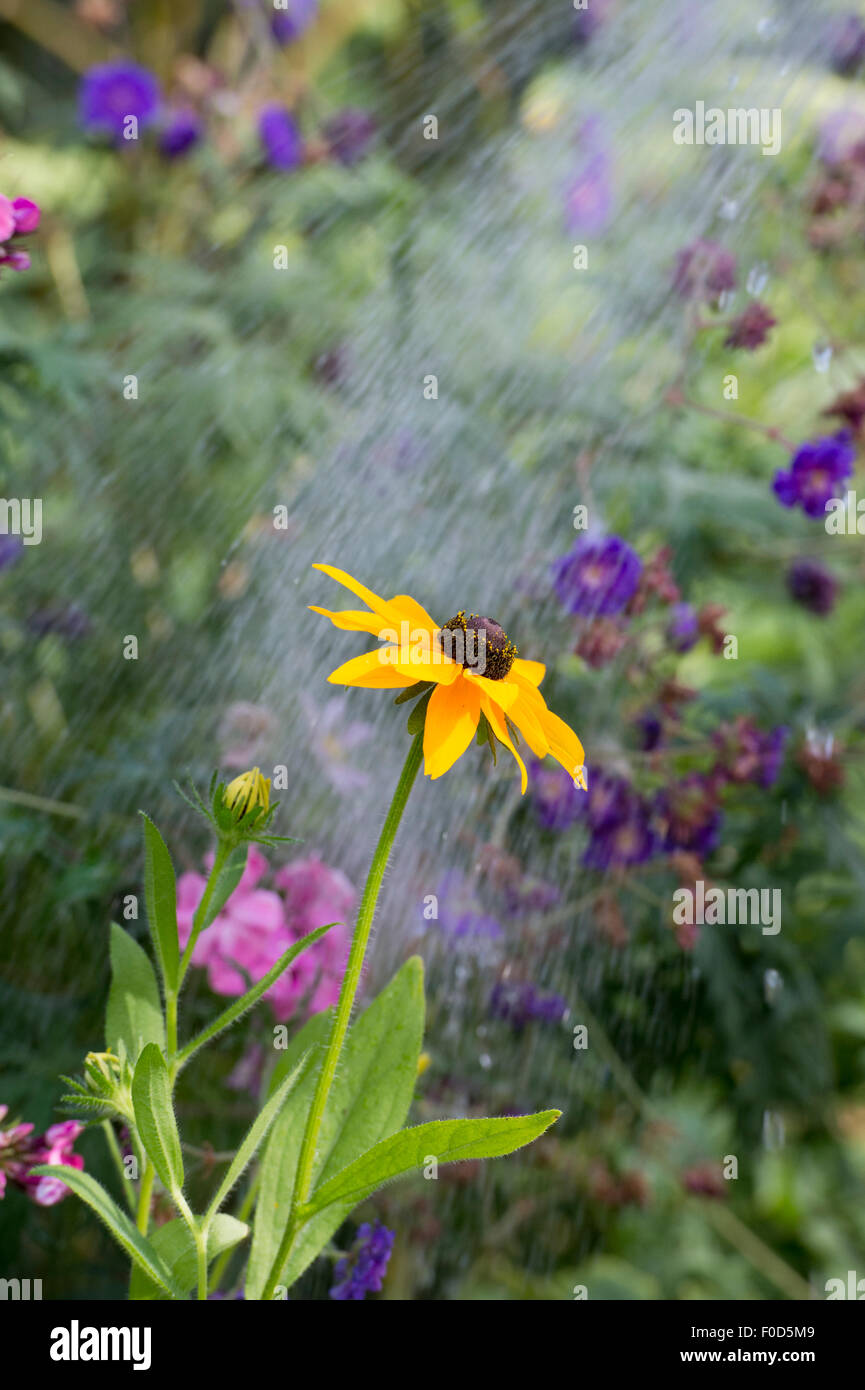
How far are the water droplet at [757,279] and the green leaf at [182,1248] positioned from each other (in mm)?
1173

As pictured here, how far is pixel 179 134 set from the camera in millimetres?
1907

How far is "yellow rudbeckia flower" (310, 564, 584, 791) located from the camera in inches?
17.5

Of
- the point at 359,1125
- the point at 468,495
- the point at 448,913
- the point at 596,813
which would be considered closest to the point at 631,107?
the point at 468,495

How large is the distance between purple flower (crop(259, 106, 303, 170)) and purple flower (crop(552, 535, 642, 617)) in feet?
3.71

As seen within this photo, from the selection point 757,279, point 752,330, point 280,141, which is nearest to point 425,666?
point 752,330

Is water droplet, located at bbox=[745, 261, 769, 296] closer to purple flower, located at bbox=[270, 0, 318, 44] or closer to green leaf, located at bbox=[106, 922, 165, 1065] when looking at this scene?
green leaf, located at bbox=[106, 922, 165, 1065]

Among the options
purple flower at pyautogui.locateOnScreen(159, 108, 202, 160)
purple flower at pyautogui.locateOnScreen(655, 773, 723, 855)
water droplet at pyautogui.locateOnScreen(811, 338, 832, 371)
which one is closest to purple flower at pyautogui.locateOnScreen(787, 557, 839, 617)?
water droplet at pyautogui.locateOnScreen(811, 338, 832, 371)

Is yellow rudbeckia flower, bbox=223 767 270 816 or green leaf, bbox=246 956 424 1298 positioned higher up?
yellow rudbeckia flower, bbox=223 767 270 816

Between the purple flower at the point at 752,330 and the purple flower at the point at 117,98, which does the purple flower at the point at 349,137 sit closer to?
the purple flower at the point at 117,98

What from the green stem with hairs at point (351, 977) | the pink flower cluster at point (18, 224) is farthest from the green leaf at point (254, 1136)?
the pink flower cluster at point (18, 224)

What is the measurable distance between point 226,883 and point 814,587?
923 millimetres

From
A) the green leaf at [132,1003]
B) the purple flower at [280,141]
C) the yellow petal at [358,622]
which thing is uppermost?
the purple flower at [280,141]

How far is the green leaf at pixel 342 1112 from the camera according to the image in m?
0.52

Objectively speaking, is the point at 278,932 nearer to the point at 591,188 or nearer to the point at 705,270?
the point at 705,270
